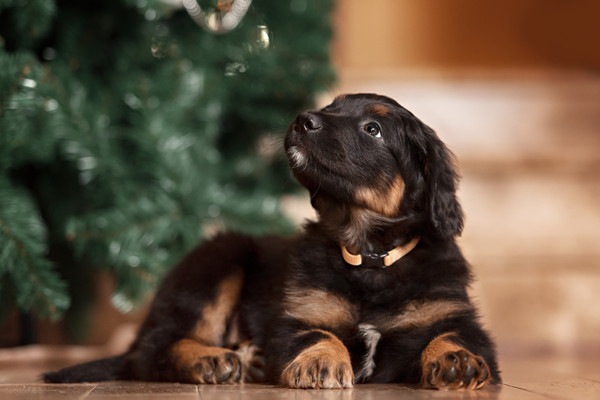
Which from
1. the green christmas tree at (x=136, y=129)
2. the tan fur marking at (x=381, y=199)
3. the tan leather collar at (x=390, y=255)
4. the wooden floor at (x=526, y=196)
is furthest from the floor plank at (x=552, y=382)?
the wooden floor at (x=526, y=196)

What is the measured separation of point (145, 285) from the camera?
Answer: 349cm

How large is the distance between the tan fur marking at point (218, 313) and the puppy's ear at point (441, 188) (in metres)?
0.80

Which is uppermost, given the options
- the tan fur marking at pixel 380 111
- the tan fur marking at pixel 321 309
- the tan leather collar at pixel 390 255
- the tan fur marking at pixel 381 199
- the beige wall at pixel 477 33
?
the beige wall at pixel 477 33

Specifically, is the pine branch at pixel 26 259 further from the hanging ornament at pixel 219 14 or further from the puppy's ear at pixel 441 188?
the puppy's ear at pixel 441 188

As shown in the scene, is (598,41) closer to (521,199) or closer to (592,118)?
(592,118)

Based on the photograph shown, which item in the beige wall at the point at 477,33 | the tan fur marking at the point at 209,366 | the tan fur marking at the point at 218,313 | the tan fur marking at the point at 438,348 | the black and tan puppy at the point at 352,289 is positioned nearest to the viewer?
the tan fur marking at the point at 438,348

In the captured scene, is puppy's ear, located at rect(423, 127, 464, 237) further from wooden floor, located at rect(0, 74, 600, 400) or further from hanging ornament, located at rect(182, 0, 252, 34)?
wooden floor, located at rect(0, 74, 600, 400)

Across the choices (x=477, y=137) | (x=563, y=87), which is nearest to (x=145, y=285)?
(x=477, y=137)

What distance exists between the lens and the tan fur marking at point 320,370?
2328 millimetres

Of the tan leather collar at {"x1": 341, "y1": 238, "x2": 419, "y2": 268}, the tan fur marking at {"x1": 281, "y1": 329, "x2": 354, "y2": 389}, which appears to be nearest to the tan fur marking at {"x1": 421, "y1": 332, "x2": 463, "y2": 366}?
the tan fur marking at {"x1": 281, "y1": 329, "x2": 354, "y2": 389}

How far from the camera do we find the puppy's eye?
2.70 meters

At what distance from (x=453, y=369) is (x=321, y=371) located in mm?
352

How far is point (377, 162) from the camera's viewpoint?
2682 mm

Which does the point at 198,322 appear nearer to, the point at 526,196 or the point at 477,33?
the point at 526,196
